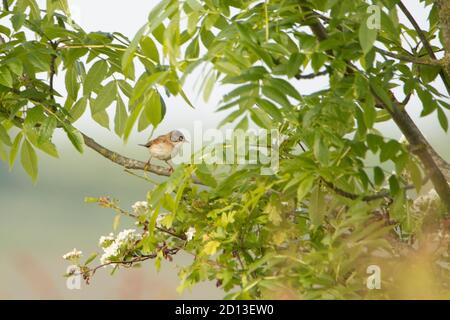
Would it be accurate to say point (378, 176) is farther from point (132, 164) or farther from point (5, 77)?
point (5, 77)

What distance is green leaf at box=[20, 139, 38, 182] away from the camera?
3875 millimetres

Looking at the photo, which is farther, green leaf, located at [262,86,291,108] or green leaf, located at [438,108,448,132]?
green leaf, located at [438,108,448,132]

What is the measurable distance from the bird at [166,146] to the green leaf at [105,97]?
51 centimetres

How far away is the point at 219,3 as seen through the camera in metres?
2.95

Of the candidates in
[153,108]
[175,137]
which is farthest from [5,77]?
[175,137]

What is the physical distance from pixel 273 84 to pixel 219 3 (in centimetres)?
58

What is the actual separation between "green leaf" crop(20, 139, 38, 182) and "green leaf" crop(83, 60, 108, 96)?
1.34ft

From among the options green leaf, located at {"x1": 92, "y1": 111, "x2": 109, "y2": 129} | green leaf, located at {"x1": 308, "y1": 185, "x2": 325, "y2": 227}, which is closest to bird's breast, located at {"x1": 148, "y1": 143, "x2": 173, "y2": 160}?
green leaf, located at {"x1": 92, "y1": 111, "x2": 109, "y2": 129}

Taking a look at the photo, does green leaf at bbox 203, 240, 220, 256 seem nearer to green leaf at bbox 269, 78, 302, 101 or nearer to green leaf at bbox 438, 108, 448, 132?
green leaf at bbox 269, 78, 302, 101
